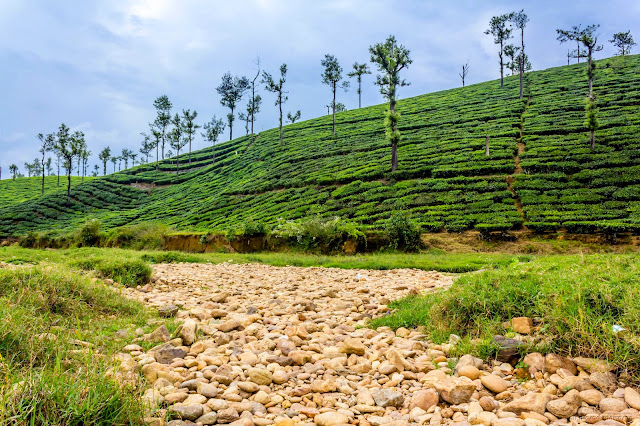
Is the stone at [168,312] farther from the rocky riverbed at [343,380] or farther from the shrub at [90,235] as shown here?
the shrub at [90,235]

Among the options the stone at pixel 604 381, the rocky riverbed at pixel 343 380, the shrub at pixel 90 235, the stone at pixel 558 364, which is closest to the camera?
the rocky riverbed at pixel 343 380

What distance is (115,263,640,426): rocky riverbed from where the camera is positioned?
2.63m

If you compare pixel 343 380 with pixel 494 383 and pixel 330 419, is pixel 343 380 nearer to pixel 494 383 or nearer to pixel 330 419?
pixel 330 419

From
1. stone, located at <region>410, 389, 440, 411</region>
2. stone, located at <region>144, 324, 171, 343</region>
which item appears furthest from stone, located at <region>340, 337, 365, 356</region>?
stone, located at <region>144, 324, 171, 343</region>

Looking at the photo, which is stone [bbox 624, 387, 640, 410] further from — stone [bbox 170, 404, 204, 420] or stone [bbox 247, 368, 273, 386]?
stone [bbox 170, 404, 204, 420]

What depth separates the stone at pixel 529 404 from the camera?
264cm

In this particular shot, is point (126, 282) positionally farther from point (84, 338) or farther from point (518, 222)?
point (518, 222)

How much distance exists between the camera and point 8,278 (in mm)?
5324

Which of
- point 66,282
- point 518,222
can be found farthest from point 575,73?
point 66,282

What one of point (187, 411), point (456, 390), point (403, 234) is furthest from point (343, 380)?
point (403, 234)

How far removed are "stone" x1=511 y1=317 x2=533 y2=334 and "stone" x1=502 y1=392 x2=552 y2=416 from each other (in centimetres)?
106

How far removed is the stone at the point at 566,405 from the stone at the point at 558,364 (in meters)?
0.43

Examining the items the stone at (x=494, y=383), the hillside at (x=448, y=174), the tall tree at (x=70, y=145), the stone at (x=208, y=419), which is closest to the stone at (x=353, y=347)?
the stone at (x=494, y=383)

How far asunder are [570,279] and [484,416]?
2.61 m
